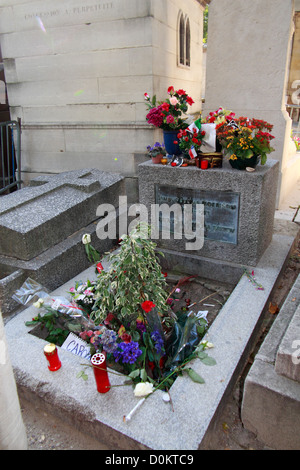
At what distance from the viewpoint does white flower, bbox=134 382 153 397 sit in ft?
7.52

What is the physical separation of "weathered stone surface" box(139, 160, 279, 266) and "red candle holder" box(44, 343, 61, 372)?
225 cm

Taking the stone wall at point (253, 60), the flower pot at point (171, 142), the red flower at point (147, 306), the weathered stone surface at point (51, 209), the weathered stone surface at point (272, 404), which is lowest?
the weathered stone surface at point (272, 404)

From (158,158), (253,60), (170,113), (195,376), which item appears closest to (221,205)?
(158,158)

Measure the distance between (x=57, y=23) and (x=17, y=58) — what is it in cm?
110

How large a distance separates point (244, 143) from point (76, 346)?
2540 mm

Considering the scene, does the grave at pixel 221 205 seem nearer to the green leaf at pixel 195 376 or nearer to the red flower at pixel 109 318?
the red flower at pixel 109 318

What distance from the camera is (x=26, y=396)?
2.60 m

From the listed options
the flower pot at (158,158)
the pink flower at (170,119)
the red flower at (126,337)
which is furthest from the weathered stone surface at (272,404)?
the pink flower at (170,119)

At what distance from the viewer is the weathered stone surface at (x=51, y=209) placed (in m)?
3.68

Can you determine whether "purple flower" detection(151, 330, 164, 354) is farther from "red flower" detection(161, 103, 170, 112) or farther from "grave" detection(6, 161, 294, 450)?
"red flower" detection(161, 103, 170, 112)

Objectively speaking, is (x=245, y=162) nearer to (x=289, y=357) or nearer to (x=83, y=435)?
(x=289, y=357)

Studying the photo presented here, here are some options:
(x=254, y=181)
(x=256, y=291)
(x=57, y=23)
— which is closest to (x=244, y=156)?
(x=254, y=181)

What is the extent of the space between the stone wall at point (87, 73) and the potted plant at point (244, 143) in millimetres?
2229

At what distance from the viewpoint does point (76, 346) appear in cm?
291
